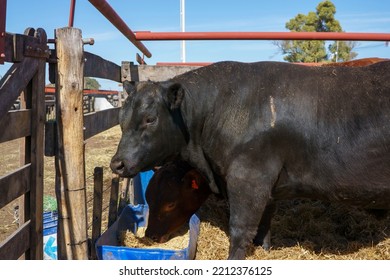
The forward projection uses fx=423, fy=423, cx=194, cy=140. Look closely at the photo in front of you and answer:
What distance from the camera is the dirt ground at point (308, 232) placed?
4.11m

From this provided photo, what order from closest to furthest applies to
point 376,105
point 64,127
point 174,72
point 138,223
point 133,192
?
point 64,127
point 376,105
point 138,223
point 174,72
point 133,192

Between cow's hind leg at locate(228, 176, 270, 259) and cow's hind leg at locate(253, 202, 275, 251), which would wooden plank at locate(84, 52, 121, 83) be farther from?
cow's hind leg at locate(253, 202, 275, 251)

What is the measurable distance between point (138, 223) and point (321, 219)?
84.4 inches

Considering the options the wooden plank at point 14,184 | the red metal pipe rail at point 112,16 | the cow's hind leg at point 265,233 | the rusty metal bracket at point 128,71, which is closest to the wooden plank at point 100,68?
the rusty metal bracket at point 128,71

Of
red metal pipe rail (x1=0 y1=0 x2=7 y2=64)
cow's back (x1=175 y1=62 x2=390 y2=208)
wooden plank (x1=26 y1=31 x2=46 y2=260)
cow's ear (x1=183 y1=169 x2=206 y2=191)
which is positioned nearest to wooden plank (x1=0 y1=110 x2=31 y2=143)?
wooden plank (x1=26 y1=31 x2=46 y2=260)

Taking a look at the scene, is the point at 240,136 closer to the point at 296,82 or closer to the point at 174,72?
the point at 296,82

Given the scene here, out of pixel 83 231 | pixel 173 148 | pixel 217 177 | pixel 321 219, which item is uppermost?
pixel 173 148

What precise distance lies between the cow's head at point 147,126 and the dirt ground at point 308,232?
118 cm

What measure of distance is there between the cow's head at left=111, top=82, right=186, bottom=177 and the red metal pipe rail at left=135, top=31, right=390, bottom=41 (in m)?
1.39

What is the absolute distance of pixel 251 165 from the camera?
3523 millimetres

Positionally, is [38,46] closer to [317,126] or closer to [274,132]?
[274,132]

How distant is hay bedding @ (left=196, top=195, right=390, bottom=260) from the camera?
4102 millimetres

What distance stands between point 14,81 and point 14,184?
0.62 meters

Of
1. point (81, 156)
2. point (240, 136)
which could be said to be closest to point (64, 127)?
point (81, 156)
